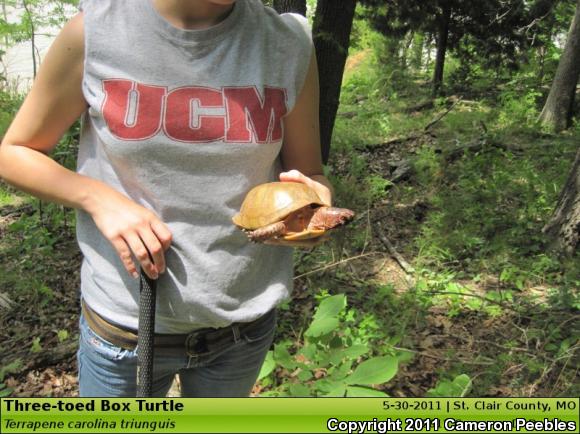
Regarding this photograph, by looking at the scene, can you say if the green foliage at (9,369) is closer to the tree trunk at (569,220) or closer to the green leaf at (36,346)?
the green leaf at (36,346)

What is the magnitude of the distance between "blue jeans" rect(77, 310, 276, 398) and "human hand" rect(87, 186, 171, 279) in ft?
0.89

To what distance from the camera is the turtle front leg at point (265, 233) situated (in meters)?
Result: 1.28

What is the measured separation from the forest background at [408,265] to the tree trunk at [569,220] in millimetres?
17

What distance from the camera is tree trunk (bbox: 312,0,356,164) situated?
4.68 metres

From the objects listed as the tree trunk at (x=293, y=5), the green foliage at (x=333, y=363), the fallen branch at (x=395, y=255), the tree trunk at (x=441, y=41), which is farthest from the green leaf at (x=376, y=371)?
the tree trunk at (x=441, y=41)

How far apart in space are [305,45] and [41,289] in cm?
316

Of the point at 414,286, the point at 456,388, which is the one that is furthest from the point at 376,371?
the point at 414,286

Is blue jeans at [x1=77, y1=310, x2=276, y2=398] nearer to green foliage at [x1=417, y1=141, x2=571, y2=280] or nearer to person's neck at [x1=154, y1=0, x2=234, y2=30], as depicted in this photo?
person's neck at [x1=154, y1=0, x2=234, y2=30]

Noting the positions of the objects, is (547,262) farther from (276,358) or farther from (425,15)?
(425,15)

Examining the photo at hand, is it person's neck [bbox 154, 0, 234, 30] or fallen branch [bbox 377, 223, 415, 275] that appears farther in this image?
fallen branch [bbox 377, 223, 415, 275]

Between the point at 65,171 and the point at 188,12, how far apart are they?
1.67 feet

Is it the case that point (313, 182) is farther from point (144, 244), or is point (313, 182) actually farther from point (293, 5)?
point (293, 5)

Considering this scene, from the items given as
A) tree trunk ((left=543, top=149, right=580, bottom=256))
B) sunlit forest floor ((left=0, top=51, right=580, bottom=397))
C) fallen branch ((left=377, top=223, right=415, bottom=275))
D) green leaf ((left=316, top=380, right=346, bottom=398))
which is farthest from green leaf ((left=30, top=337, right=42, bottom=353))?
tree trunk ((left=543, top=149, right=580, bottom=256))

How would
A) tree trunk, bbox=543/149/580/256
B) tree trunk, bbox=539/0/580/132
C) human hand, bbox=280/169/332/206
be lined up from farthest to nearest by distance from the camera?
tree trunk, bbox=539/0/580/132 < tree trunk, bbox=543/149/580/256 < human hand, bbox=280/169/332/206
